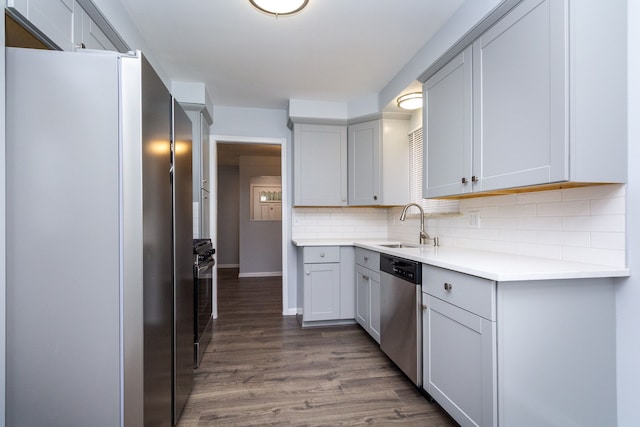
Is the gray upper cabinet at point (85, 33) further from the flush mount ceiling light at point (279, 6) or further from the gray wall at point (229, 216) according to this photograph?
the gray wall at point (229, 216)

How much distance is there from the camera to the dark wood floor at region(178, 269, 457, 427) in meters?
1.73

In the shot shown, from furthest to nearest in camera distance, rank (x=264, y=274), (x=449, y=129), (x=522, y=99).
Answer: (x=264, y=274) → (x=449, y=129) → (x=522, y=99)

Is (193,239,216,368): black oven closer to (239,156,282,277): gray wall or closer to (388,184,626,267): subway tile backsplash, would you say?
(388,184,626,267): subway tile backsplash

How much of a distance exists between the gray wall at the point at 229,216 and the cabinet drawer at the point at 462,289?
19.0ft

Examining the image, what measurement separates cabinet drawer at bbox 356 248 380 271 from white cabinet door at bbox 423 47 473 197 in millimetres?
704

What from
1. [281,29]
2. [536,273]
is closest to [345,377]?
[536,273]

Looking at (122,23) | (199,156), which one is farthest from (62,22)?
(199,156)

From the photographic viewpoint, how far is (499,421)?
1287 mm

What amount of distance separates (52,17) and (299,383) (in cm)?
236

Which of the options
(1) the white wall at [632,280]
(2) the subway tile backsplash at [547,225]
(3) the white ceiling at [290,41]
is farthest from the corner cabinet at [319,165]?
(1) the white wall at [632,280]

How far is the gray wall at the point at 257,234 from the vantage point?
611 centimetres

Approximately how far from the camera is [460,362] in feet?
4.97

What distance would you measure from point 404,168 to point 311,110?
1202mm

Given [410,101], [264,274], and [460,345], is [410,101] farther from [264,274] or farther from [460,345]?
[264,274]
